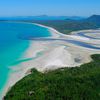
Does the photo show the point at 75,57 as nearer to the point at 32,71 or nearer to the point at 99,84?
the point at 32,71

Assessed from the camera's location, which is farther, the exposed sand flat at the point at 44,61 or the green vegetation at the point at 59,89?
the exposed sand flat at the point at 44,61

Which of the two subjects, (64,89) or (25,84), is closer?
(64,89)

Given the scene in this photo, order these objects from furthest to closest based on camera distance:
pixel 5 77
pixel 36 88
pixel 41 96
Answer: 1. pixel 5 77
2. pixel 36 88
3. pixel 41 96

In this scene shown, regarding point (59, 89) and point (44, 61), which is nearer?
point (59, 89)

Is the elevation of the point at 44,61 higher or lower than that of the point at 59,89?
lower

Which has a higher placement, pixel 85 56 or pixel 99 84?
pixel 99 84

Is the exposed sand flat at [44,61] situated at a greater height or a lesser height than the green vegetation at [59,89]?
lesser

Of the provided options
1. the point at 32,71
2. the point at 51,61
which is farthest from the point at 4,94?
the point at 51,61

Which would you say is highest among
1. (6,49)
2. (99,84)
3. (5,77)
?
(99,84)

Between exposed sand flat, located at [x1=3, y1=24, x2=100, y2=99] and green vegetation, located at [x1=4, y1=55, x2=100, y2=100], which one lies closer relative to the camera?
green vegetation, located at [x1=4, y1=55, x2=100, y2=100]

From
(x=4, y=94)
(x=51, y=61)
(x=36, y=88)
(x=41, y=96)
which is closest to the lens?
(x=41, y=96)

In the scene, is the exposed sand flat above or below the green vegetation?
below
